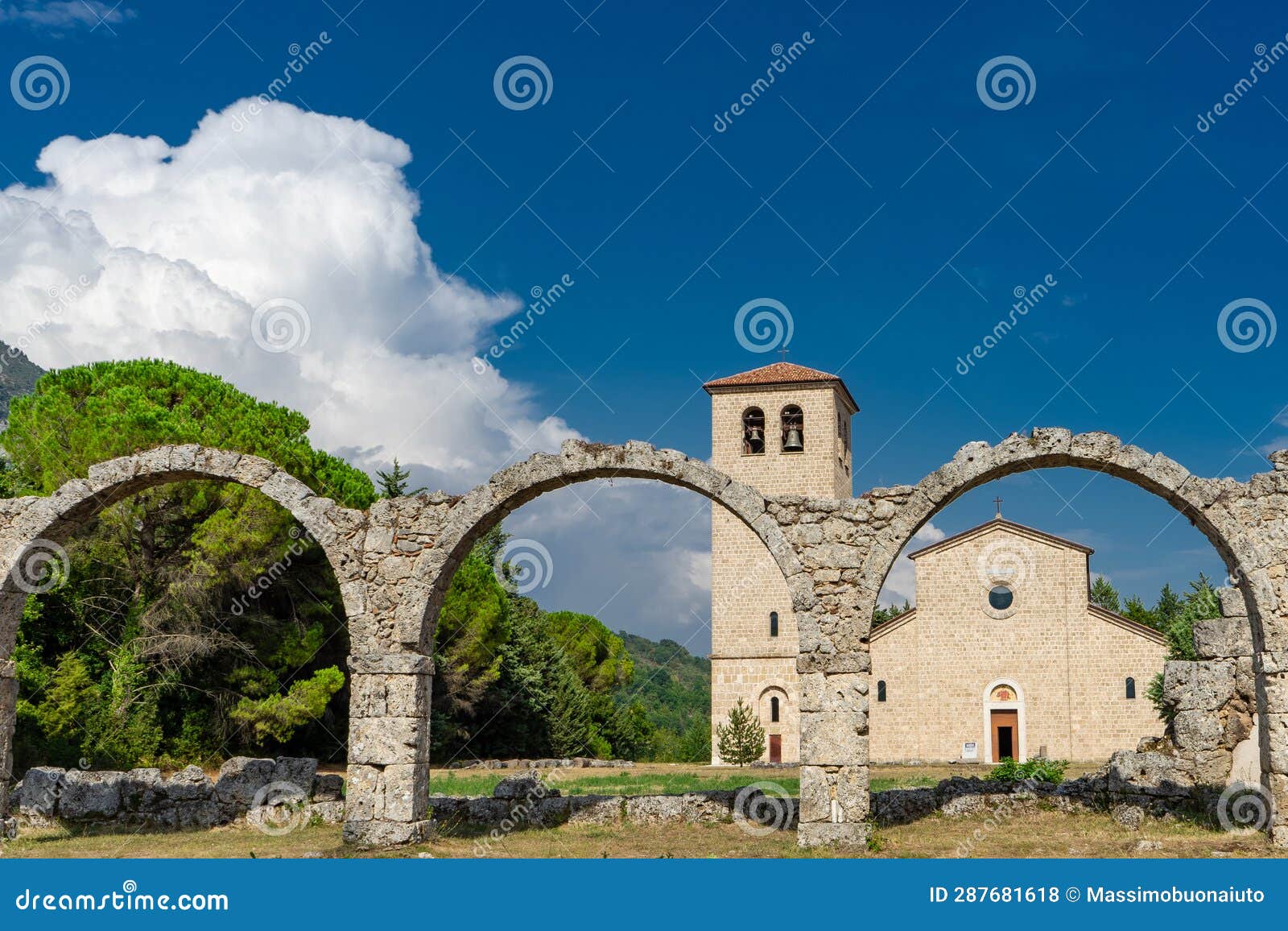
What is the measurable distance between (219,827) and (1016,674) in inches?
1016

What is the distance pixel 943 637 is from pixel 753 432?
870cm

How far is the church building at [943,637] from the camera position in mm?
32344

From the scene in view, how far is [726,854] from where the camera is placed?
1062 cm

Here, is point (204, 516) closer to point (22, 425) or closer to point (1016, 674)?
point (22, 425)

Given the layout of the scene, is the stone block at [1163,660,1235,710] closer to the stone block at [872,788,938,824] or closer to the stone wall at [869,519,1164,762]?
the stone block at [872,788,938,824]

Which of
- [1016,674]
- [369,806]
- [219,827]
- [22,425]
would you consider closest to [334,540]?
[369,806]

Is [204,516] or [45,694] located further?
[204,516]

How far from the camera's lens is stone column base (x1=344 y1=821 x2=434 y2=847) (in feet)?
35.9

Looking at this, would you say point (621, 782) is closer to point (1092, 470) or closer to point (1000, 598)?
point (1092, 470)

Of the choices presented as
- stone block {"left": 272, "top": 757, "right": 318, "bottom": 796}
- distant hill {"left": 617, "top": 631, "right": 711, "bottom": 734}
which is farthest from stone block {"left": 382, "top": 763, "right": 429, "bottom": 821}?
distant hill {"left": 617, "top": 631, "right": 711, "bottom": 734}

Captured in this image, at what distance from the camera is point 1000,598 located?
112ft

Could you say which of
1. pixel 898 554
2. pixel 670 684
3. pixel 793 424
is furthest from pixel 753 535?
pixel 670 684

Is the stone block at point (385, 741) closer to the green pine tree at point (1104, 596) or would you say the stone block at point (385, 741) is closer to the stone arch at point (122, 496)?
the stone arch at point (122, 496)

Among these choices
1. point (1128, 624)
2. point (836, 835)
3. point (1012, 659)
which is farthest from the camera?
point (1012, 659)
